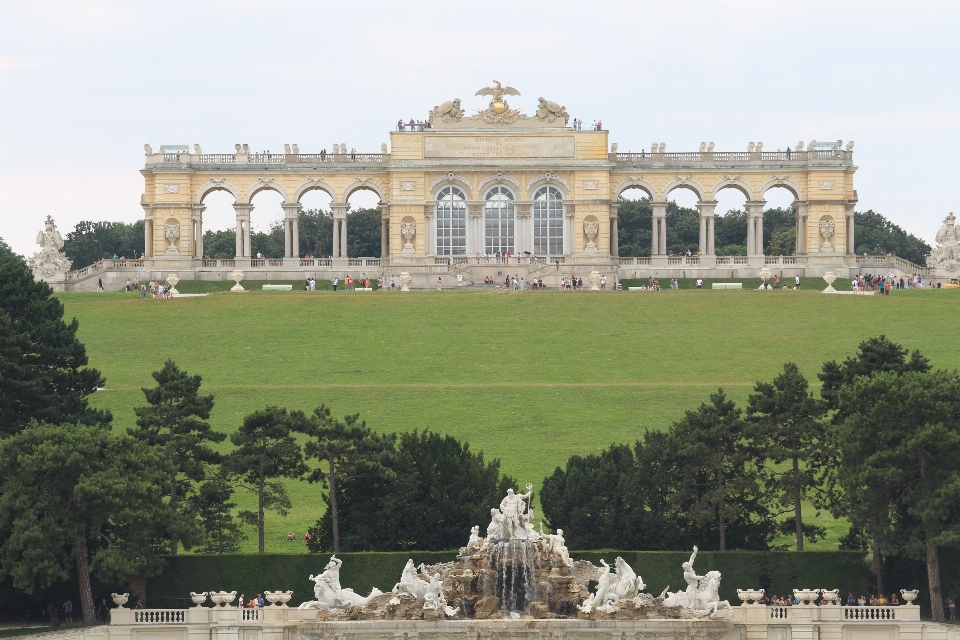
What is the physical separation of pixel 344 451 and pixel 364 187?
49.2m

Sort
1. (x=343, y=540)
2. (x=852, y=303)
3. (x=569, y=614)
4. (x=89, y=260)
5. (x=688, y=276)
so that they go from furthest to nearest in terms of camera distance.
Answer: (x=89, y=260) → (x=688, y=276) → (x=852, y=303) → (x=343, y=540) → (x=569, y=614)

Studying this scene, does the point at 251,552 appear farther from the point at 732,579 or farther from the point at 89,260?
the point at 89,260

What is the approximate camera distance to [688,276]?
95.6 meters

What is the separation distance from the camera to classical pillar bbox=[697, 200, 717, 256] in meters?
98.5

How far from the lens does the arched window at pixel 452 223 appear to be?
98.4m

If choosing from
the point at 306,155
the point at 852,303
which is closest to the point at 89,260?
the point at 306,155

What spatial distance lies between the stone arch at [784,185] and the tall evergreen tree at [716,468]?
47715 millimetres

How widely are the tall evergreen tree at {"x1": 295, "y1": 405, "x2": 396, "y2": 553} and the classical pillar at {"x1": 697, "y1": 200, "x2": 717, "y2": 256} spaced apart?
1903 inches

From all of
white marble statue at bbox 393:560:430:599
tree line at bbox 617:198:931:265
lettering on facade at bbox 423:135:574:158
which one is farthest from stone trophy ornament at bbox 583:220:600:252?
white marble statue at bbox 393:560:430:599

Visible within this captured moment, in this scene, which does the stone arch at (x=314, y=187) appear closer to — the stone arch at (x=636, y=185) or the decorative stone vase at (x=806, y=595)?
the stone arch at (x=636, y=185)

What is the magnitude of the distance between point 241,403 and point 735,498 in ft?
60.7

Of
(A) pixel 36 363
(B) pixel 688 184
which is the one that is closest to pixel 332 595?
(A) pixel 36 363

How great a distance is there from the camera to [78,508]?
48312mm

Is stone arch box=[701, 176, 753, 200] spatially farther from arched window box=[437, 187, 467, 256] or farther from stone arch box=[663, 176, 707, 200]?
arched window box=[437, 187, 467, 256]
